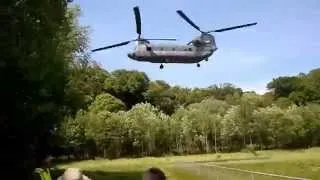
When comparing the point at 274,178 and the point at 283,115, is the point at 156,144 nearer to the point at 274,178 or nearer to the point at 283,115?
the point at 283,115

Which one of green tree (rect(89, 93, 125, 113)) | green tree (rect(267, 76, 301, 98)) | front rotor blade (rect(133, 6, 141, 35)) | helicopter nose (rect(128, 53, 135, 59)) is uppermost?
green tree (rect(267, 76, 301, 98))

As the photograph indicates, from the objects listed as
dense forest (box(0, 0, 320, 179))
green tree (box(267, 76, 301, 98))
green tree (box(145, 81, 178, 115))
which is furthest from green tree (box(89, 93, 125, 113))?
green tree (box(267, 76, 301, 98))

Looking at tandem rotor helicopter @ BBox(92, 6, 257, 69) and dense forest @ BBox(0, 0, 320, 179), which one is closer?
dense forest @ BBox(0, 0, 320, 179)

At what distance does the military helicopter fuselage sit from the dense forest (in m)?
4.05

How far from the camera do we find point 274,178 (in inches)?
789

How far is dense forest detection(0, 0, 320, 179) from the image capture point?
2535 cm

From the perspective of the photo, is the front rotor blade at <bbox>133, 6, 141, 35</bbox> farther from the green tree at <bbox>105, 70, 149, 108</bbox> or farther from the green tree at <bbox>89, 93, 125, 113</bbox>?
the green tree at <bbox>105, 70, 149, 108</bbox>

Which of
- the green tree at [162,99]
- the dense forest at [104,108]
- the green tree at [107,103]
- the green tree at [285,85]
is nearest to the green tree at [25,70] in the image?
the dense forest at [104,108]

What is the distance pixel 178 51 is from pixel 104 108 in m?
91.7

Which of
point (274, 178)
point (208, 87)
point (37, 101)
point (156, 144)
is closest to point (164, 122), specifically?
point (156, 144)

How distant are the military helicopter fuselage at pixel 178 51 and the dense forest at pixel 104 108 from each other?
13.3ft

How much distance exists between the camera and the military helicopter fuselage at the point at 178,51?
31203mm

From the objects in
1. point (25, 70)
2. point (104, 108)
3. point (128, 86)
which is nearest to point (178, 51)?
point (25, 70)

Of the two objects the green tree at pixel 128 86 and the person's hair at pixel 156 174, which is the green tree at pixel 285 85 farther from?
the person's hair at pixel 156 174
